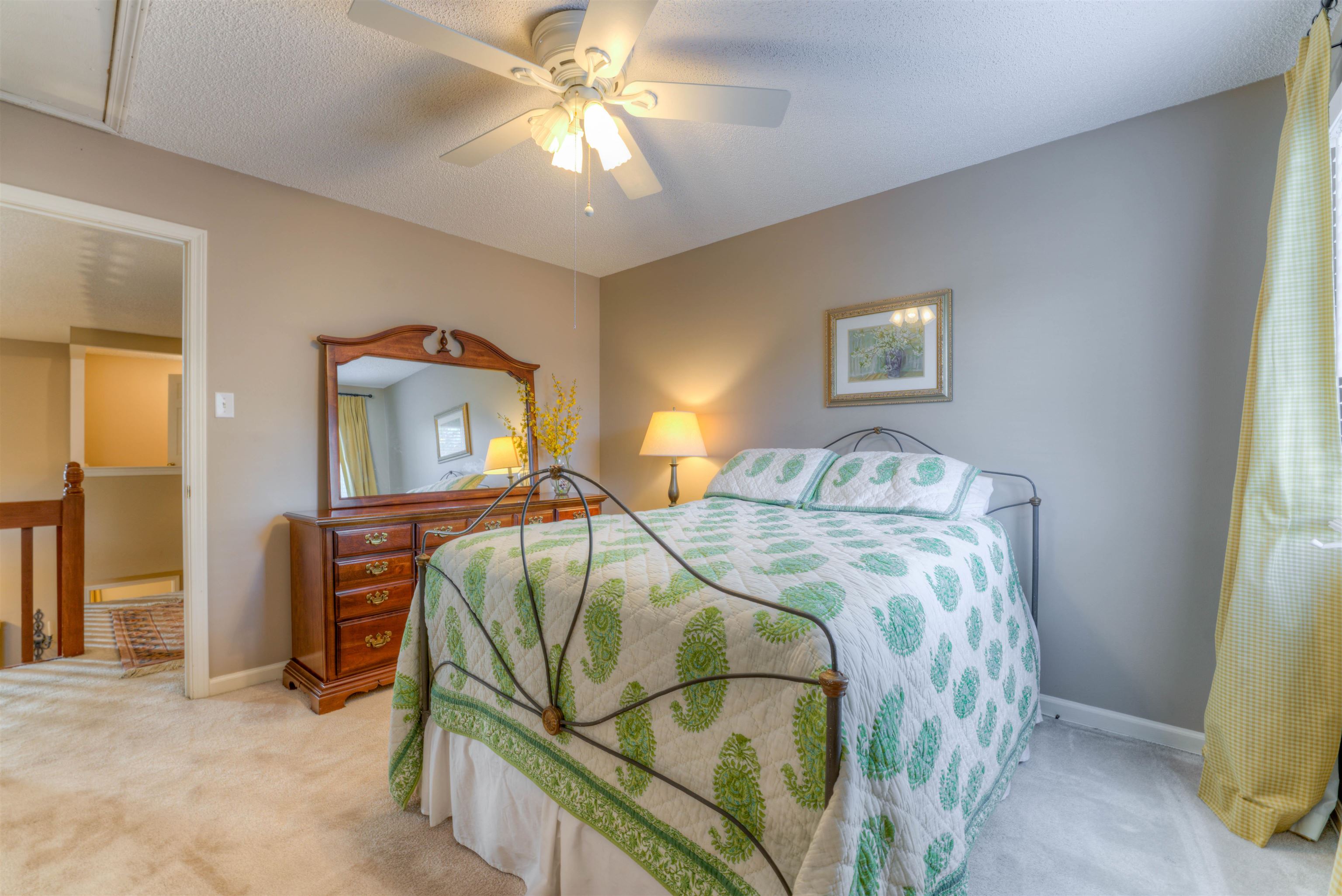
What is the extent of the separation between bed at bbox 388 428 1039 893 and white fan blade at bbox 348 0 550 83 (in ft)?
3.83

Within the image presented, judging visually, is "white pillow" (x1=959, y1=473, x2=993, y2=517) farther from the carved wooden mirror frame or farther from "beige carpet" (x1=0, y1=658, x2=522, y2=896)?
the carved wooden mirror frame

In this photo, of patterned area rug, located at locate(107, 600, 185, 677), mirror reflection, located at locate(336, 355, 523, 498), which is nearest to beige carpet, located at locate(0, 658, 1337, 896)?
patterned area rug, located at locate(107, 600, 185, 677)

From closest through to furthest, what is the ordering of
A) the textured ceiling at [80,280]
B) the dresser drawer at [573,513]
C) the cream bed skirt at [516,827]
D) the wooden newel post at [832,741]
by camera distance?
the wooden newel post at [832,741] < the cream bed skirt at [516,827] < the textured ceiling at [80,280] < the dresser drawer at [573,513]

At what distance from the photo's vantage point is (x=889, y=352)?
287 centimetres

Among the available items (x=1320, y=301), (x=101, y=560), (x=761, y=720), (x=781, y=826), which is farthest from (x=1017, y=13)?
(x=101, y=560)

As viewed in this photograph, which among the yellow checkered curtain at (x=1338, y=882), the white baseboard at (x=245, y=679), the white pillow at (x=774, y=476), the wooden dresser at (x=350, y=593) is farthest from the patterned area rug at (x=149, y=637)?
the yellow checkered curtain at (x=1338, y=882)

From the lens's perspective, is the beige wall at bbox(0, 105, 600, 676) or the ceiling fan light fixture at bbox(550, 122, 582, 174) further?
the beige wall at bbox(0, 105, 600, 676)

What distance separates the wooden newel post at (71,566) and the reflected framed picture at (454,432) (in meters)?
2.19

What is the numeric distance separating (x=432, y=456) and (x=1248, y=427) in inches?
141

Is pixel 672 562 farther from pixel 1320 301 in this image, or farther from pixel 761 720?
pixel 1320 301

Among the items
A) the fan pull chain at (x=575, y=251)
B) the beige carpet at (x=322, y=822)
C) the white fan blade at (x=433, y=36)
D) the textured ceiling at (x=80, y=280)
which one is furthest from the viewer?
the textured ceiling at (x=80, y=280)

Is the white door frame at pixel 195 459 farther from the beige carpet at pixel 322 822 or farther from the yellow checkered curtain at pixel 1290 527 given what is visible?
the yellow checkered curtain at pixel 1290 527

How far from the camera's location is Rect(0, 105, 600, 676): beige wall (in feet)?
7.62

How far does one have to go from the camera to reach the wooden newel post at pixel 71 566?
10.5ft
